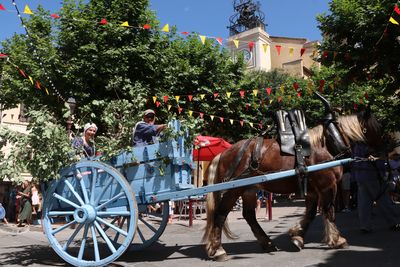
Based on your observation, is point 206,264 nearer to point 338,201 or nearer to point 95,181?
Answer: point 95,181

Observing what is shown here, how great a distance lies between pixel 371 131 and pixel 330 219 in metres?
1.48

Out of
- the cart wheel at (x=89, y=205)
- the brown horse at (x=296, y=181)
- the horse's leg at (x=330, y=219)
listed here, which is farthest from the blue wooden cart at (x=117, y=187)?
the horse's leg at (x=330, y=219)

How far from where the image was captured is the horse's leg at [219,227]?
5.34 metres

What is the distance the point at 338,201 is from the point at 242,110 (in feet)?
28.4

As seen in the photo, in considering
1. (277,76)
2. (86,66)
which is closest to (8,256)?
(86,66)

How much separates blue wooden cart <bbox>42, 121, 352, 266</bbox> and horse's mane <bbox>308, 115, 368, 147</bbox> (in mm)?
690

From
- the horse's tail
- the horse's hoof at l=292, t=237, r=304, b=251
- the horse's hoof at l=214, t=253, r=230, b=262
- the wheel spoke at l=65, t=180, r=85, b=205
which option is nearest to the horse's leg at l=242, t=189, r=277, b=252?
the horse's hoof at l=292, t=237, r=304, b=251

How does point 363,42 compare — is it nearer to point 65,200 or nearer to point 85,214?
point 85,214

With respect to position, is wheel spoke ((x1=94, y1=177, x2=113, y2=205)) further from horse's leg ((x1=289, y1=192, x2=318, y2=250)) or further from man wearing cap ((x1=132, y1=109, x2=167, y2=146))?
horse's leg ((x1=289, y1=192, x2=318, y2=250))

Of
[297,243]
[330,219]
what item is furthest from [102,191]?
[330,219]

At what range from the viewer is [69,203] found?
5.11m

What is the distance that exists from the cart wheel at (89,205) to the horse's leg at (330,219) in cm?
276

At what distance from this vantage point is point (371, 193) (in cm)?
719

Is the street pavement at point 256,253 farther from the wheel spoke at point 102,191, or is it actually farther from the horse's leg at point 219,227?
Answer: the wheel spoke at point 102,191
